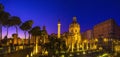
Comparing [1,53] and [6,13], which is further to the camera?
[6,13]

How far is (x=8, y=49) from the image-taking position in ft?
164

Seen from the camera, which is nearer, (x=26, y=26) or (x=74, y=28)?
(x=26, y=26)

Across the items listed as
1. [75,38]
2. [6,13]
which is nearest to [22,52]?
[6,13]

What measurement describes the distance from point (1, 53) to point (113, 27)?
14733 centimetres

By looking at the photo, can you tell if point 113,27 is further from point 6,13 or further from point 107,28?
point 6,13

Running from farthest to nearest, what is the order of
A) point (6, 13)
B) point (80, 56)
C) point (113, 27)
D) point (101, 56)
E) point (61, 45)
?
1. point (113, 27)
2. point (101, 56)
3. point (80, 56)
4. point (61, 45)
5. point (6, 13)

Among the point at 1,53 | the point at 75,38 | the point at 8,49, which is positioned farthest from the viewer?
the point at 75,38

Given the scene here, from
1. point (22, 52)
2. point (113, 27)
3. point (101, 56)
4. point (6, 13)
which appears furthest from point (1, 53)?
point (113, 27)

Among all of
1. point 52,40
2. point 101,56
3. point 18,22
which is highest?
point 18,22

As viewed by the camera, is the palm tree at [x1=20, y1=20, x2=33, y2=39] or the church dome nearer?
the palm tree at [x1=20, y1=20, x2=33, y2=39]

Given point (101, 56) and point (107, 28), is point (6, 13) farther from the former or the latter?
point (107, 28)

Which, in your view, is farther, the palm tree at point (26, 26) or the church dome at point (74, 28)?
the church dome at point (74, 28)

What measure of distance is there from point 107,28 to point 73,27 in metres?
41.9

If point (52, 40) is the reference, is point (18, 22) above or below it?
above
